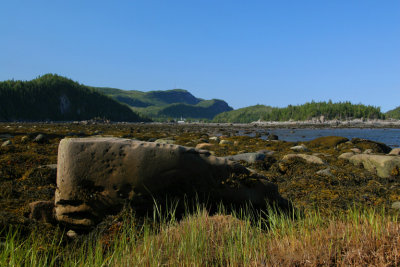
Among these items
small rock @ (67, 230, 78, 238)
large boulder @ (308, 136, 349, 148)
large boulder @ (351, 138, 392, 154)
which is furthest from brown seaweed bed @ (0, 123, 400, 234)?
large boulder @ (308, 136, 349, 148)

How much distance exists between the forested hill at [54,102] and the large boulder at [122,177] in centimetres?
13389

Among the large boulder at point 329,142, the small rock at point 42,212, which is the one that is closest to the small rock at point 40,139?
the small rock at point 42,212

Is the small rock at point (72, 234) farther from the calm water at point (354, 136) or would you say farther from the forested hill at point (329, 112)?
the forested hill at point (329, 112)

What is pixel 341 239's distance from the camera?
3.13m

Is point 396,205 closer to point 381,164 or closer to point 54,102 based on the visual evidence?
point 381,164

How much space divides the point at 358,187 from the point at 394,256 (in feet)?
16.8

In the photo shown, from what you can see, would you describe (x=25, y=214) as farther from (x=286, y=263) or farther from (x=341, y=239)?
(x=341, y=239)

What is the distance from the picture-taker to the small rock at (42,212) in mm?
4746

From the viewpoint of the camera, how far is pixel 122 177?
14.6 ft

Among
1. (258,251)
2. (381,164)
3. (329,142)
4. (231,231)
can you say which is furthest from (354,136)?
(258,251)

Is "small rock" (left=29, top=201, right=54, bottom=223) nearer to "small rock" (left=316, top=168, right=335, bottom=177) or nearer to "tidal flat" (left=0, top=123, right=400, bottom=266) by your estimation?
"tidal flat" (left=0, top=123, right=400, bottom=266)

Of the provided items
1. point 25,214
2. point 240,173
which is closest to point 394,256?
point 240,173

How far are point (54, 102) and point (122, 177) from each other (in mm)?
161798

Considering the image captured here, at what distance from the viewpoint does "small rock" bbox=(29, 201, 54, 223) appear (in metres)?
4.75
